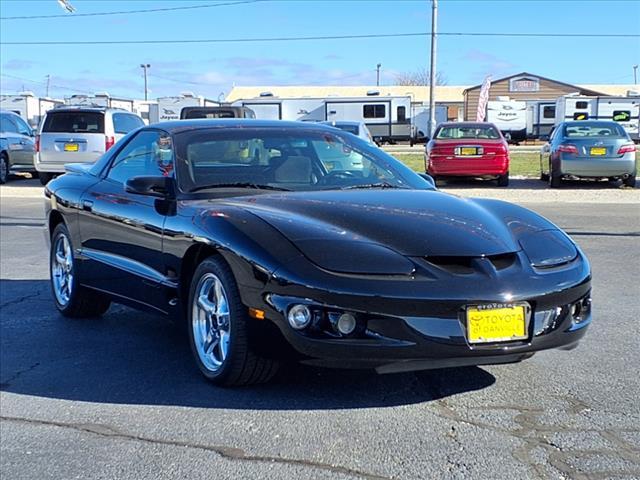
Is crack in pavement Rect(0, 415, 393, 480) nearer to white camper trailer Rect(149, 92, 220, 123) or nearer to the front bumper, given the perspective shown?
the front bumper

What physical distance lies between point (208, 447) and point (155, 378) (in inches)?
44.3

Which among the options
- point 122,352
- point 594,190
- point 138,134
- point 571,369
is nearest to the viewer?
point 571,369

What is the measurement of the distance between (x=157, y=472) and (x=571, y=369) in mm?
2451

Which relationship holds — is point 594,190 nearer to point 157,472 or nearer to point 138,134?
point 138,134

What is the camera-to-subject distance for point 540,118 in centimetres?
4716

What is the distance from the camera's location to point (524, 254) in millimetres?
4020

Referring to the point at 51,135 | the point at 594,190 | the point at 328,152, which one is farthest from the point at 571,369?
the point at 51,135

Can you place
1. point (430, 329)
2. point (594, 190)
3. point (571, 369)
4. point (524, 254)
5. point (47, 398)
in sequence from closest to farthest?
1. point (430, 329)
2. point (524, 254)
3. point (47, 398)
4. point (571, 369)
5. point (594, 190)

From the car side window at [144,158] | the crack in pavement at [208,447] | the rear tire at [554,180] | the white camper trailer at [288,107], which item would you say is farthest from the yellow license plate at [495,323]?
the white camper trailer at [288,107]

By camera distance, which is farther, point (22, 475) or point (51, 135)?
point (51, 135)

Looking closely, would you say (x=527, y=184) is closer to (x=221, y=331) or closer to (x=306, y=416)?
(x=221, y=331)

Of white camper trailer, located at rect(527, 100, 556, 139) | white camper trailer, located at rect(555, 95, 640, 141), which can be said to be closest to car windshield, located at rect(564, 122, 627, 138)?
white camper trailer, located at rect(555, 95, 640, 141)

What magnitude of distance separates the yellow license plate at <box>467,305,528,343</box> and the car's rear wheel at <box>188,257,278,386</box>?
3.15 feet

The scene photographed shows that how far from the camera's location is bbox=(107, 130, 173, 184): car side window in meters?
5.19
